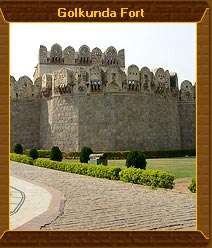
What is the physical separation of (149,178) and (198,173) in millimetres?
7462

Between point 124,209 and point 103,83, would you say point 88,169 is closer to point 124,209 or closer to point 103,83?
point 124,209

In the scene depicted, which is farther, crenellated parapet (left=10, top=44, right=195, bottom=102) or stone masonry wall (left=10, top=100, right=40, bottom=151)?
stone masonry wall (left=10, top=100, right=40, bottom=151)

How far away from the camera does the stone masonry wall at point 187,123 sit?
35.3 metres

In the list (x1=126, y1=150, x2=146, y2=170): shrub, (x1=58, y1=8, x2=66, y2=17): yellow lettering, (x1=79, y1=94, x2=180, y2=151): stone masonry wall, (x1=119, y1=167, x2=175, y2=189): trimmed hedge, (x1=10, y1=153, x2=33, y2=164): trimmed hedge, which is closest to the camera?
(x1=58, y1=8, x2=66, y2=17): yellow lettering

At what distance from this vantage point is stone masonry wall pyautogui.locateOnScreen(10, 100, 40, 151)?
1330 inches

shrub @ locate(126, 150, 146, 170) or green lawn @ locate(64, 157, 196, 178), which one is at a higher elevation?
shrub @ locate(126, 150, 146, 170)

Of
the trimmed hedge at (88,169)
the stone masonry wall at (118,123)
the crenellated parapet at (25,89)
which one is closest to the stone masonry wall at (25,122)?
the crenellated parapet at (25,89)

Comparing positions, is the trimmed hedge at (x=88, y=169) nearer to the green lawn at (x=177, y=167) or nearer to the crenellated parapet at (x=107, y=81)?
the green lawn at (x=177, y=167)

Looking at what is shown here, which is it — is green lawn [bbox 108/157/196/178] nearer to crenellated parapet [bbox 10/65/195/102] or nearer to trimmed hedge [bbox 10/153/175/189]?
trimmed hedge [bbox 10/153/175/189]

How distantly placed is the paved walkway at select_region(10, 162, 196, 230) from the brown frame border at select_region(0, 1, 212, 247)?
56.8 inches

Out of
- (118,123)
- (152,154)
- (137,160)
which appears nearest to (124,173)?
(137,160)

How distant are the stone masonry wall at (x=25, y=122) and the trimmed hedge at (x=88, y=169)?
556 inches

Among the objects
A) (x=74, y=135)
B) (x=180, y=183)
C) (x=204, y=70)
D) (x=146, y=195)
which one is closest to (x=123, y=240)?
(x=204, y=70)

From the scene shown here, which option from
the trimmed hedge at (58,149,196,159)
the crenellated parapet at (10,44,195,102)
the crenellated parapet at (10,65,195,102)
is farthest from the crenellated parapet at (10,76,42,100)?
the trimmed hedge at (58,149,196,159)
